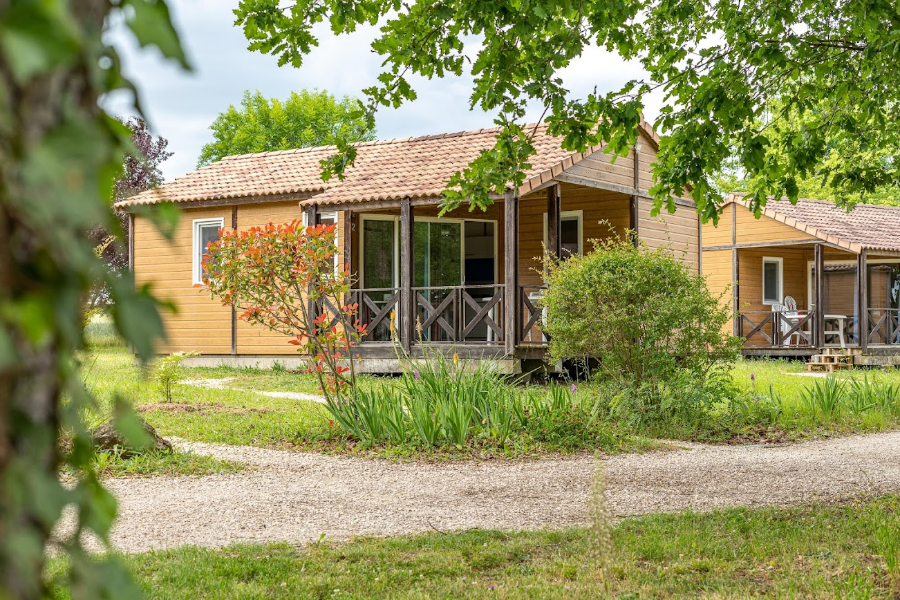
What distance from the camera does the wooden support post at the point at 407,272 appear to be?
1545 cm

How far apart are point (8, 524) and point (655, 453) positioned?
27.2 ft

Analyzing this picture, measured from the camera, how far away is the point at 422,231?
57.8ft

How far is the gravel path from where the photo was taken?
5559 mm

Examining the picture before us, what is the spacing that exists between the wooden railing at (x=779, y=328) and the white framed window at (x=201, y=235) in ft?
41.7

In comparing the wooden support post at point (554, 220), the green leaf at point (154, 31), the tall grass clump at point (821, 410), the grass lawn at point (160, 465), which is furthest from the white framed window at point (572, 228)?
the green leaf at point (154, 31)

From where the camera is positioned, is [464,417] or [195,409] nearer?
[464,417]

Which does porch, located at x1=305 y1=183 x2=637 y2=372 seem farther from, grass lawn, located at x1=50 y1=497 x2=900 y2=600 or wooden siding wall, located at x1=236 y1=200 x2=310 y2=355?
grass lawn, located at x1=50 y1=497 x2=900 y2=600

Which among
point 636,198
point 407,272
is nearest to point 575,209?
point 636,198

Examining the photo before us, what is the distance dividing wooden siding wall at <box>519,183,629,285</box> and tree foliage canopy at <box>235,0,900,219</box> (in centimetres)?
1014

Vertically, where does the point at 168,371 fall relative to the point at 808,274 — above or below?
below

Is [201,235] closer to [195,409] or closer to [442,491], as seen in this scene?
[195,409]

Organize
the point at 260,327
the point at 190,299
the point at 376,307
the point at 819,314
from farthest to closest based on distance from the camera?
1. the point at 819,314
2. the point at 190,299
3. the point at 260,327
4. the point at 376,307

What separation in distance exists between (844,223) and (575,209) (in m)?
10.9

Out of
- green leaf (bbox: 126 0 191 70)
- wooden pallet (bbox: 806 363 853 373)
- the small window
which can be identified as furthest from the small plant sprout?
wooden pallet (bbox: 806 363 853 373)
